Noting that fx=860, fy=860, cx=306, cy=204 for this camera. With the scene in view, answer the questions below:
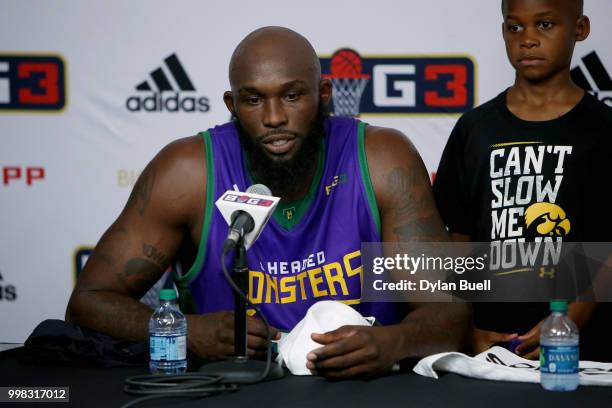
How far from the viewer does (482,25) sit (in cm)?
277

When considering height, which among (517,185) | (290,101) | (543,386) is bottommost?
(543,386)

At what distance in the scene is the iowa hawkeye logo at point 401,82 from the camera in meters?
2.79

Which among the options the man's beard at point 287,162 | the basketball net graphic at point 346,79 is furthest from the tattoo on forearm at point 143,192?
the basketball net graphic at point 346,79

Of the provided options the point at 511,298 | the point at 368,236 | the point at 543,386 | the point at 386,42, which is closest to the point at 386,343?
the point at 543,386

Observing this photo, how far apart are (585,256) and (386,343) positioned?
2.31ft

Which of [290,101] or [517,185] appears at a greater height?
[290,101]

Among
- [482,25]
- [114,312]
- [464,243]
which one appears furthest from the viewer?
[482,25]

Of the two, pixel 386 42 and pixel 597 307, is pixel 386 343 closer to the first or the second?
pixel 597 307

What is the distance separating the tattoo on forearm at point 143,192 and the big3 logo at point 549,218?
91 cm

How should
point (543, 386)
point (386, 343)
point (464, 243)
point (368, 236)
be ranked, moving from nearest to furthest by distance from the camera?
point (543, 386) < point (386, 343) < point (368, 236) < point (464, 243)

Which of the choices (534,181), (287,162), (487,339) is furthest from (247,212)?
(534,181)

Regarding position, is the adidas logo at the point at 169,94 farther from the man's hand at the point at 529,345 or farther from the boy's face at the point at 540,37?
the man's hand at the point at 529,345

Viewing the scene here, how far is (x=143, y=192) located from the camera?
205cm

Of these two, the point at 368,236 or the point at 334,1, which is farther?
the point at 334,1
